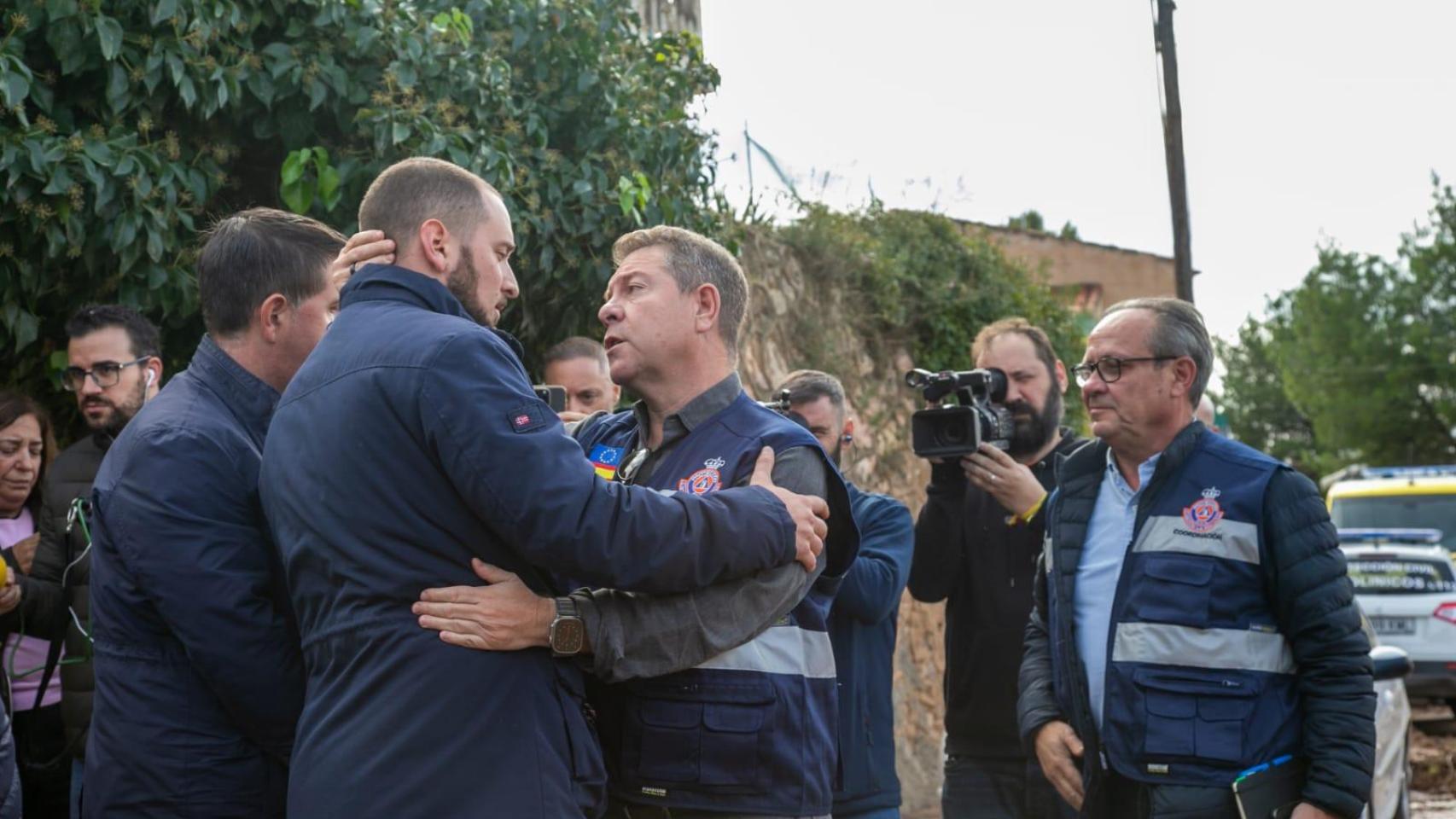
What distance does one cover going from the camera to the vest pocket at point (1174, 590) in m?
3.74

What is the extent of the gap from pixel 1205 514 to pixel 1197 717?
0.53m

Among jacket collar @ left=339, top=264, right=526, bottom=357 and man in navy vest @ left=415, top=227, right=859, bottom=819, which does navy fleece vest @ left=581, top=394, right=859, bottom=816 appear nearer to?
man in navy vest @ left=415, top=227, right=859, bottom=819

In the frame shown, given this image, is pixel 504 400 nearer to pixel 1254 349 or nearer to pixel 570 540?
pixel 570 540

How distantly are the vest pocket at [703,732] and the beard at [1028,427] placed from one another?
8.76 feet

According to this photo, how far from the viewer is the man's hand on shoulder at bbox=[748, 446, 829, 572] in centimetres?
285

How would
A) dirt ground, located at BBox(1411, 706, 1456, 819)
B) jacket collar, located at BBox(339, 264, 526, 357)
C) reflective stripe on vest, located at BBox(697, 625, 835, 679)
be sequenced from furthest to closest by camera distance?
dirt ground, located at BBox(1411, 706, 1456, 819) → reflective stripe on vest, located at BBox(697, 625, 835, 679) → jacket collar, located at BBox(339, 264, 526, 357)

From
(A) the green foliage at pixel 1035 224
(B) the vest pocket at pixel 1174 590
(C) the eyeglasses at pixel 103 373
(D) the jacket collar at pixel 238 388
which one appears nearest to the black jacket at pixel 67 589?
(C) the eyeglasses at pixel 103 373

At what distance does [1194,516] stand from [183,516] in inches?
98.8

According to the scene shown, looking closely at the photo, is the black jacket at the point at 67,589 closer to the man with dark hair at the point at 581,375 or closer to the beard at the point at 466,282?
the man with dark hair at the point at 581,375

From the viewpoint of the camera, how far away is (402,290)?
9.37ft

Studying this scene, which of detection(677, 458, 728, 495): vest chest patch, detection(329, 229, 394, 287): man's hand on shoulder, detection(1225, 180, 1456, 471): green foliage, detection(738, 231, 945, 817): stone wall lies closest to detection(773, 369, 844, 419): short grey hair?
detection(677, 458, 728, 495): vest chest patch

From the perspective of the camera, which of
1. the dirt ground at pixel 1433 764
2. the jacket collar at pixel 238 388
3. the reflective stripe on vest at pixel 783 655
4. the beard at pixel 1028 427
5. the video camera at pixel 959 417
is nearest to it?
the reflective stripe on vest at pixel 783 655

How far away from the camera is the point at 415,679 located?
2543 millimetres

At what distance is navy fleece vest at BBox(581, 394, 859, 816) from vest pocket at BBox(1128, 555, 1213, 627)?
1094mm
